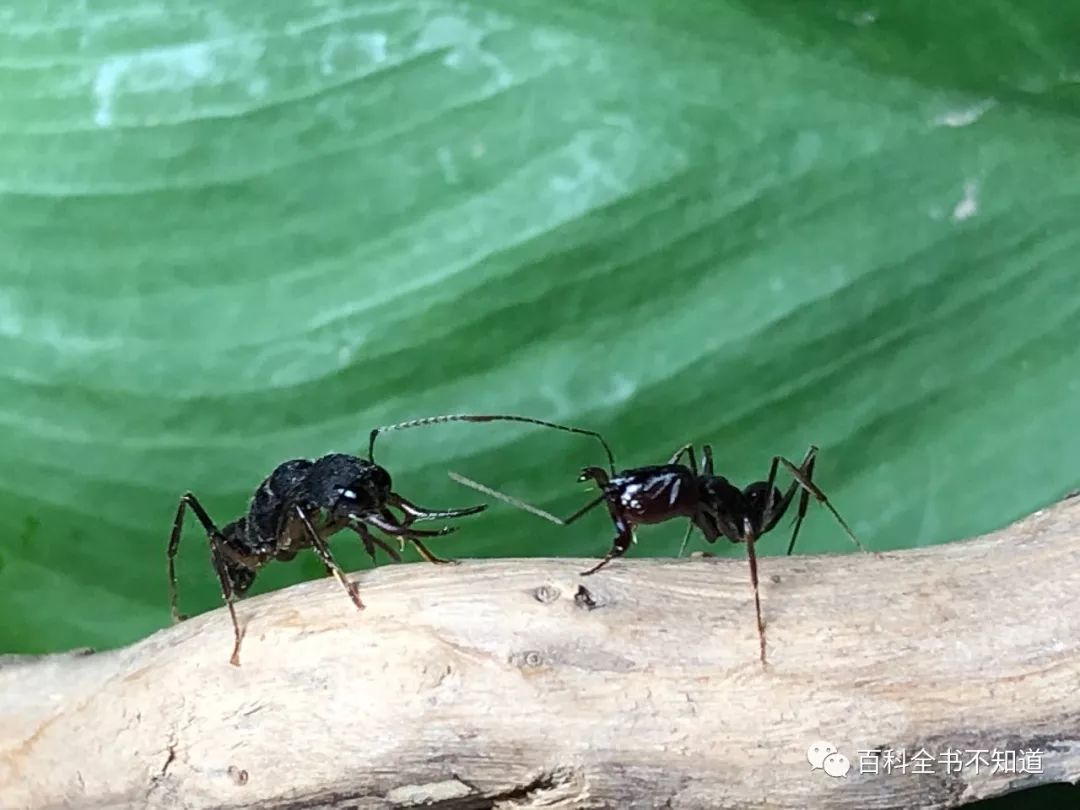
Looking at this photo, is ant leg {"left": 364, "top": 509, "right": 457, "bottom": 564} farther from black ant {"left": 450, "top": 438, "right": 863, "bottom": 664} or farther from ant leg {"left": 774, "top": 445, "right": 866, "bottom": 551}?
ant leg {"left": 774, "top": 445, "right": 866, "bottom": 551}

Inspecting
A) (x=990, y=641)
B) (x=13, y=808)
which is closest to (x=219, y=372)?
(x=13, y=808)

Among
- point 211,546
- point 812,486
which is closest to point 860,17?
point 812,486

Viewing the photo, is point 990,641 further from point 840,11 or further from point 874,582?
point 840,11

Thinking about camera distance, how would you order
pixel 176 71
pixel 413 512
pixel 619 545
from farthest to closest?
pixel 176 71 → pixel 413 512 → pixel 619 545

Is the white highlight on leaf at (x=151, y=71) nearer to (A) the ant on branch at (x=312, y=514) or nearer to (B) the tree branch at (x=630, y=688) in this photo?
(A) the ant on branch at (x=312, y=514)

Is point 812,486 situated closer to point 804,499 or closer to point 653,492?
point 804,499

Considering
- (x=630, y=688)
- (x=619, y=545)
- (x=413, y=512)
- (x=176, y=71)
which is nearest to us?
(x=630, y=688)

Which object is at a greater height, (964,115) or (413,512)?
(964,115)
